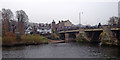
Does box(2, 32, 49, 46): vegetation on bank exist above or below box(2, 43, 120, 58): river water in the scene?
above

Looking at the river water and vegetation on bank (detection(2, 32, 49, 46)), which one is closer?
the river water

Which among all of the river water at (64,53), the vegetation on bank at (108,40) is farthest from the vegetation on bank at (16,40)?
the vegetation on bank at (108,40)

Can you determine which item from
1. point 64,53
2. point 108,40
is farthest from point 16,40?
point 108,40

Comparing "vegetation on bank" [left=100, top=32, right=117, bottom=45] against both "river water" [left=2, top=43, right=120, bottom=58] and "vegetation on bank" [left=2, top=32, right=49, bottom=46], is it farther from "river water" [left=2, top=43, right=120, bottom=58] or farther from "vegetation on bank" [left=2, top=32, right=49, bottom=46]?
"vegetation on bank" [left=2, top=32, right=49, bottom=46]

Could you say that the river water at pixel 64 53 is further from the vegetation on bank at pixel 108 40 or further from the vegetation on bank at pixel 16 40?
the vegetation on bank at pixel 108 40

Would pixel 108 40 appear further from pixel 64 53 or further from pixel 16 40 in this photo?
pixel 16 40

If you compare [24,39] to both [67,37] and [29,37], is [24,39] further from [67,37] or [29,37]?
[67,37]

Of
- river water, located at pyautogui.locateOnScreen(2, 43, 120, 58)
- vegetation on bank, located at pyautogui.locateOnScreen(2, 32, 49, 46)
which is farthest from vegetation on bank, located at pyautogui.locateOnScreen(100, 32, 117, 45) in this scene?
vegetation on bank, located at pyautogui.locateOnScreen(2, 32, 49, 46)

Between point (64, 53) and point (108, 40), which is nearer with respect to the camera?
point (64, 53)

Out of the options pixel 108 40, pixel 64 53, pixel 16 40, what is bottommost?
pixel 64 53

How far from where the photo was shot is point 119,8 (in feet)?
139

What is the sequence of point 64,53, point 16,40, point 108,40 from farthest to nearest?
1. point 16,40
2. point 108,40
3. point 64,53

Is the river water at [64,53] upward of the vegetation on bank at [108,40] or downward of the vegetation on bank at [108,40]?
downward

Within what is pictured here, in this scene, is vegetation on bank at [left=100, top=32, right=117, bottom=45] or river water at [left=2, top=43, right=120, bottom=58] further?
vegetation on bank at [left=100, top=32, right=117, bottom=45]
